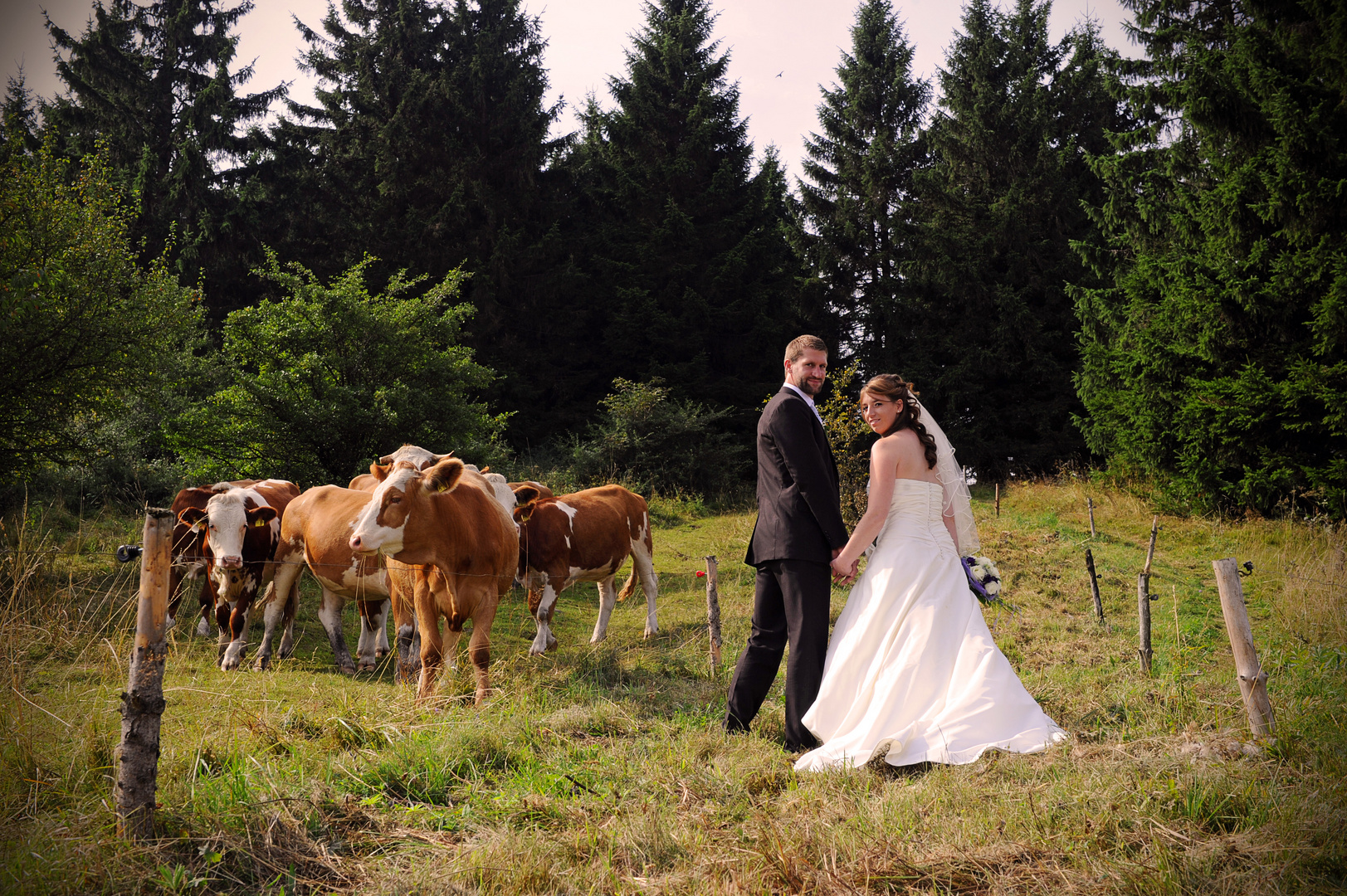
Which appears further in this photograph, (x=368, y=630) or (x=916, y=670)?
(x=368, y=630)

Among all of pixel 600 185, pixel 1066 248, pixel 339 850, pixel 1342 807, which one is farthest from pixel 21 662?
pixel 1066 248

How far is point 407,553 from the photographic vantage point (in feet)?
18.6

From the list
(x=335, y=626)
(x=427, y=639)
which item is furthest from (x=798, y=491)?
(x=335, y=626)

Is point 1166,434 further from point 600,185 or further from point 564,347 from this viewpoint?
point 600,185

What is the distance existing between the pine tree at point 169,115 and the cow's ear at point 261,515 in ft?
62.7

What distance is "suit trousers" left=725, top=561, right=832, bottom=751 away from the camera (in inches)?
177

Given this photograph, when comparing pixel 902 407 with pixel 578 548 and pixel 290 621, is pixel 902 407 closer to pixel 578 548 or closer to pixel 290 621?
pixel 578 548

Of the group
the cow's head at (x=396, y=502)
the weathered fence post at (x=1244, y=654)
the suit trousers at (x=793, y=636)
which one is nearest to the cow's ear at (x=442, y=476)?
the cow's head at (x=396, y=502)

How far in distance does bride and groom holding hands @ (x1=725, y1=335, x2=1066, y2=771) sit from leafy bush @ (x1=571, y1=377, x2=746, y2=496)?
14.8 meters

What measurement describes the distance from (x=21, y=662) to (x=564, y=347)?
22.2 m

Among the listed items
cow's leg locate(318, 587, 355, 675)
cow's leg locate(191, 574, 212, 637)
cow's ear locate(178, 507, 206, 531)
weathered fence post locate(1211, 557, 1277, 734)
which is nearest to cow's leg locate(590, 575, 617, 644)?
cow's leg locate(318, 587, 355, 675)

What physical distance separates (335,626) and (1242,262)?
1550 cm

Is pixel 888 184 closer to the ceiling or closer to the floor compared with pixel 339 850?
closer to the ceiling

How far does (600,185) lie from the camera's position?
27.5 m
